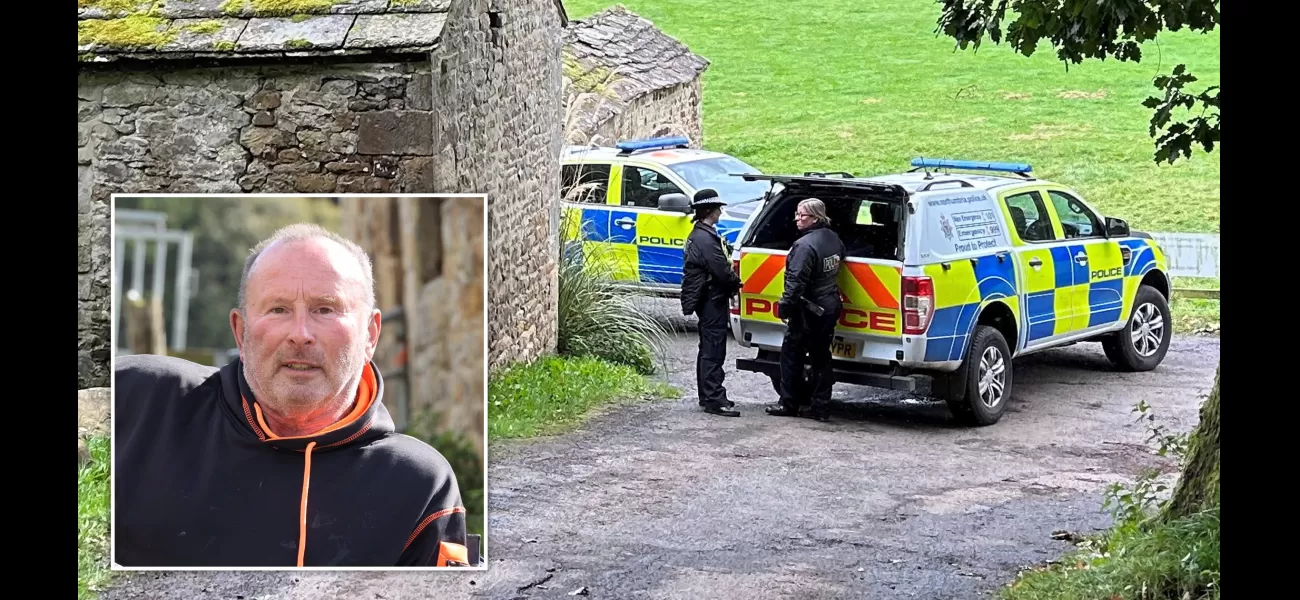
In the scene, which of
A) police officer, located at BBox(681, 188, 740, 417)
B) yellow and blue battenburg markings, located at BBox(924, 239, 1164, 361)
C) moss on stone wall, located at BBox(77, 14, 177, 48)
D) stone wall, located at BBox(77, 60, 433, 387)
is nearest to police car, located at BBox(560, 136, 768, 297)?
police officer, located at BBox(681, 188, 740, 417)

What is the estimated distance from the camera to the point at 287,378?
4938 millimetres

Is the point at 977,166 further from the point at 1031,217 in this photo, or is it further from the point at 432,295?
the point at 432,295

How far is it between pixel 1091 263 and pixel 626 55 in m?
13.9

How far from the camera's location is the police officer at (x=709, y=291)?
1140cm

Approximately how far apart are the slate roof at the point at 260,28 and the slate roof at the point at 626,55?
1329 centimetres

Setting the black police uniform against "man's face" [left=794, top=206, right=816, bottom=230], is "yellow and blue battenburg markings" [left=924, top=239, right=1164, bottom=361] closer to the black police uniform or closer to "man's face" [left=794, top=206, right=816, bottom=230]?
the black police uniform

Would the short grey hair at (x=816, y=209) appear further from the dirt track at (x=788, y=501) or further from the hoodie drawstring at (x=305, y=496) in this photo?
the hoodie drawstring at (x=305, y=496)

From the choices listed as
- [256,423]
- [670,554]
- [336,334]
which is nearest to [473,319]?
[336,334]

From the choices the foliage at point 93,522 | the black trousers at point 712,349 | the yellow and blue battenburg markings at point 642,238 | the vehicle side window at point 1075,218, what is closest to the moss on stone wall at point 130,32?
the foliage at point 93,522

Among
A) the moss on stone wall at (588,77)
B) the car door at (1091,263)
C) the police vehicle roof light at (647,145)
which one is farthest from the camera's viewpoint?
the moss on stone wall at (588,77)

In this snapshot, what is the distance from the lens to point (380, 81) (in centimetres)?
938

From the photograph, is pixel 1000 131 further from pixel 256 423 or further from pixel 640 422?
pixel 256 423

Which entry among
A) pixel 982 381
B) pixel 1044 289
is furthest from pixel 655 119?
pixel 982 381

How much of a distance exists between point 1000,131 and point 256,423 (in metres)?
28.5
